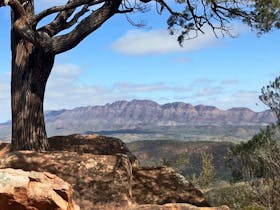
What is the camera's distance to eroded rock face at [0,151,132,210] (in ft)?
38.0

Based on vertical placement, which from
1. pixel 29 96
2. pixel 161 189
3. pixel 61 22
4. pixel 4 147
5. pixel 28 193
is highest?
pixel 61 22

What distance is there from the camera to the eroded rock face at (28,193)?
7.74m

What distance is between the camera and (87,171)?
39.5ft

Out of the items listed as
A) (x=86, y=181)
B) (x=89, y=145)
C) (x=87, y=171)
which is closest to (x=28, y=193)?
(x=86, y=181)

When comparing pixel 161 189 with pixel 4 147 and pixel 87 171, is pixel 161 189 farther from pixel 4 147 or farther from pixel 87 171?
pixel 4 147

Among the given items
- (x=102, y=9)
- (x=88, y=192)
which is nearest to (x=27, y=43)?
(x=102, y=9)

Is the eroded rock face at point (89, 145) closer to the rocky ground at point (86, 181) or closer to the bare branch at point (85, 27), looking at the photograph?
the rocky ground at point (86, 181)

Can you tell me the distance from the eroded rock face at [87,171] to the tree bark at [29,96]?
6.42 ft

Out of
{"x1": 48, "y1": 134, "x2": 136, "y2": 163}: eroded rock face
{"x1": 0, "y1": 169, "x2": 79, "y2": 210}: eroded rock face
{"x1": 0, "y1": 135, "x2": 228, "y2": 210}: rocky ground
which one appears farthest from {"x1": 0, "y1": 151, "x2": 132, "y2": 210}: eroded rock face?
{"x1": 0, "y1": 169, "x2": 79, "y2": 210}: eroded rock face

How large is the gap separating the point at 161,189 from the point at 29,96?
500 centimetres

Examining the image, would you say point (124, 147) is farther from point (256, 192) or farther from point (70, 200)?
point (70, 200)

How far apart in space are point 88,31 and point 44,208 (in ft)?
26.4

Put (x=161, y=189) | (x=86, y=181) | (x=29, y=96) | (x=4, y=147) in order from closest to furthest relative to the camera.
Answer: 1. (x=86, y=181)
2. (x=161, y=189)
3. (x=29, y=96)
4. (x=4, y=147)

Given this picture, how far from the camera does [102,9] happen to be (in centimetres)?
1534
